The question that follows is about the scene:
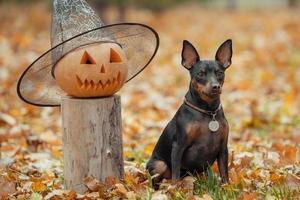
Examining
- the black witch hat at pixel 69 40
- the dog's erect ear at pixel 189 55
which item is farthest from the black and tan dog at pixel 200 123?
the black witch hat at pixel 69 40

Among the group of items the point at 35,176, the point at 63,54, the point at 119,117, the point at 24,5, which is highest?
the point at 24,5

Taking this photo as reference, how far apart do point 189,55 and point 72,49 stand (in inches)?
31.9

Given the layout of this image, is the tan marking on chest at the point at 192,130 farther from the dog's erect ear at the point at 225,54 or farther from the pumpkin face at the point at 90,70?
the pumpkin face at the point at 90,70

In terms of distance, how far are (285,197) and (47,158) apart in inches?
103

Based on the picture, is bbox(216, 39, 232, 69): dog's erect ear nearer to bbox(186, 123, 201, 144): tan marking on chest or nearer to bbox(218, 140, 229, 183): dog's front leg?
bbox(186, 123, 201, 144): tan marking on chest

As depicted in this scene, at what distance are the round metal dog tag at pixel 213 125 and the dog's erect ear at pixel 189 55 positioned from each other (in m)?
0.42

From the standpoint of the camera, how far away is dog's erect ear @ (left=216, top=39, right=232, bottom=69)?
13.3 feet

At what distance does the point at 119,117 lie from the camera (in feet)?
14.0

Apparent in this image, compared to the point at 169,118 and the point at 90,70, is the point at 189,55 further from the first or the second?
the point at 169,118

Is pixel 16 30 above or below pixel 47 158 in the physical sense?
above

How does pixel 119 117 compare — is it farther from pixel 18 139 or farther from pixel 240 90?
pixel 240 90

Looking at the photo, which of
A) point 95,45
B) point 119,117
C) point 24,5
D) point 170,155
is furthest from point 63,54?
point 24,5

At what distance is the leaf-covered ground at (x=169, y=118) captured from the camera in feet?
13.4

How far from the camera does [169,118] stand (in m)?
8.04
